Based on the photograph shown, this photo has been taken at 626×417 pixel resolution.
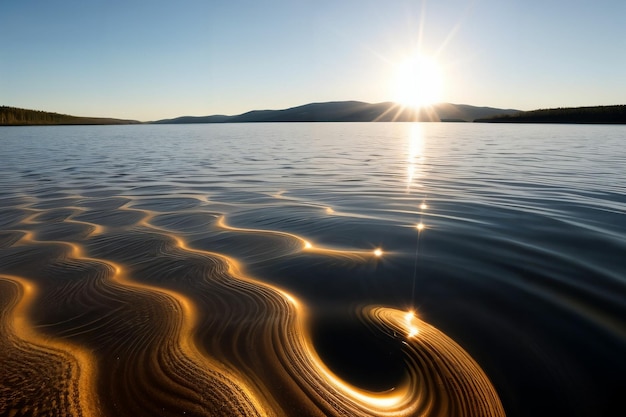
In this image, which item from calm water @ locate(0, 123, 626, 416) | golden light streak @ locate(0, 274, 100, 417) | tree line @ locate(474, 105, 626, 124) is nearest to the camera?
golden light streak @ locate(0, 274, 100, 417)

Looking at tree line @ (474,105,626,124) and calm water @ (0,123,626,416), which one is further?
tree line @ (474,105,626,124)

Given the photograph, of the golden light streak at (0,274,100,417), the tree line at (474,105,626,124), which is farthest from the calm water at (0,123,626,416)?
the tree line at (474,105,626,124)

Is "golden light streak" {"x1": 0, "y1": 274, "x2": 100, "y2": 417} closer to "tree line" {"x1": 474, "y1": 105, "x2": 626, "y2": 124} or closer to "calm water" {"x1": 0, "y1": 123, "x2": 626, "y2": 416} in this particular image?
"calm water" {"x1": 0, "y1": 123, "x2": 626, "y2": 416}

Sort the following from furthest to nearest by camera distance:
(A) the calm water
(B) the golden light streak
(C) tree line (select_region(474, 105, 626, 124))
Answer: (C) tree line (select_region(474, 105, 626, 124))
(A) the calm water
(B) the golden light streak

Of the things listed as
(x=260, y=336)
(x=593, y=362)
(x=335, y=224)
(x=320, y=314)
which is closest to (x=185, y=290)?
(x=260, y=336)

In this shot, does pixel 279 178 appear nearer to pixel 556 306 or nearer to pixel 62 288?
pixel 62 288

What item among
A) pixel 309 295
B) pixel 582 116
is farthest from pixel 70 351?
pixel 582 116

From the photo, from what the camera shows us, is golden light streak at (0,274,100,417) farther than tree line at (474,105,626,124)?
No

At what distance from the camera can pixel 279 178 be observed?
36.9 ft

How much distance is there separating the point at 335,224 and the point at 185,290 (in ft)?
9.77

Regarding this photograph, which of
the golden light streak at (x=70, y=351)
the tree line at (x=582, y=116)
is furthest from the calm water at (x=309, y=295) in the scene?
the tree line at (x=582, y=116)

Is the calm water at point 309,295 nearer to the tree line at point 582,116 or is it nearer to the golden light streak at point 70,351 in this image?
the golden light streak at point 70,351

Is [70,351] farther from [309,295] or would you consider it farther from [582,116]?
[582,116]

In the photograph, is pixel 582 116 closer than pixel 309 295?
No
